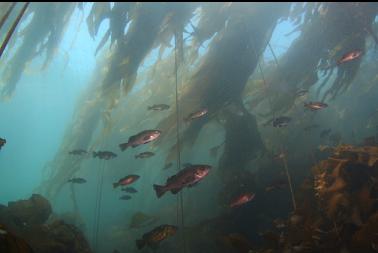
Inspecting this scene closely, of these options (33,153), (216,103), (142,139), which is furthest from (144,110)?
(33,153)

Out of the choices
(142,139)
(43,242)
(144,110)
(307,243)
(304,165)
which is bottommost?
(307,243)

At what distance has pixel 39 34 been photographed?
8.54 m

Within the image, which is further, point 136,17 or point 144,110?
point 144,110

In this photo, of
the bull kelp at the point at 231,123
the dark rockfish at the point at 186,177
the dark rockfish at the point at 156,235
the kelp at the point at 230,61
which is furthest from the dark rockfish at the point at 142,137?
the kelp at the point at 230,61

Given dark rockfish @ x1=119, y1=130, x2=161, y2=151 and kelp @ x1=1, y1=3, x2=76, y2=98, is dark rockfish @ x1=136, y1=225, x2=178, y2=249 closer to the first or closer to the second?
dark rockfish @ x1=119, y1=130, x2=161, y2=151

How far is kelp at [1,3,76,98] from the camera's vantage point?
26.1ft

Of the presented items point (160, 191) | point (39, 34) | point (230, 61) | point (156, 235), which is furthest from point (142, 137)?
point (39, 34)

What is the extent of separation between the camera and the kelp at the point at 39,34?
7.97 m

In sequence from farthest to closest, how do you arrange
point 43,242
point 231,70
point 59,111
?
point 59,111
point 231,70
point 43,242

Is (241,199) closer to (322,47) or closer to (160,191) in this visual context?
(160,191)

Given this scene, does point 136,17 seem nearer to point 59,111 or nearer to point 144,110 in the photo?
point 144,110

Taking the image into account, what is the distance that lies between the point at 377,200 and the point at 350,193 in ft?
1.23

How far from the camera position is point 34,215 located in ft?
20.7

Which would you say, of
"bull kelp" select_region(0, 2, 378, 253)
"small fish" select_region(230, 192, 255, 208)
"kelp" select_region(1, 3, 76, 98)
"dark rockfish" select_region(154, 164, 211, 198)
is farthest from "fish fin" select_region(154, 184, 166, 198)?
"kelp" select_region(1, 3, 76, 98)
